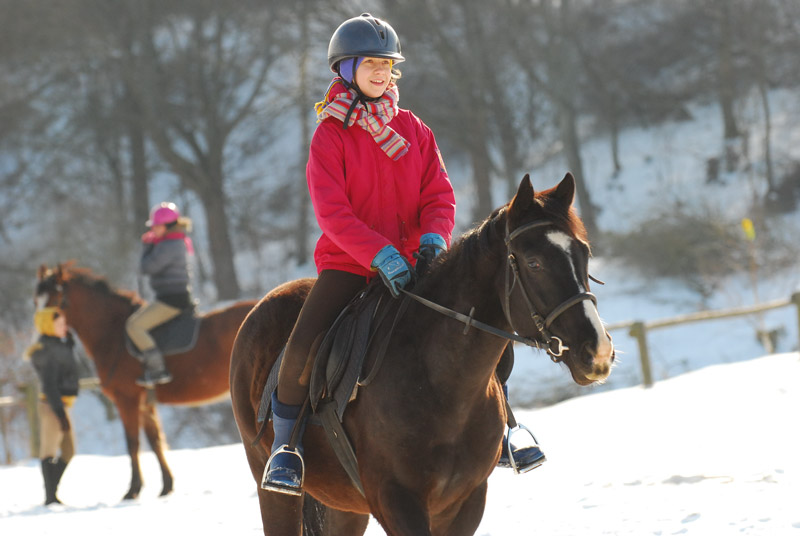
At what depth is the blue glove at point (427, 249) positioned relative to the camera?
3930mm

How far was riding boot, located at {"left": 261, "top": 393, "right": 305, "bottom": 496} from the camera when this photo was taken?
3824 mm

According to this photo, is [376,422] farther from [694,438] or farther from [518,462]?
[694,438]

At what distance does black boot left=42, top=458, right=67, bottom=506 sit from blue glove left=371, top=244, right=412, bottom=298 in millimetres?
7243

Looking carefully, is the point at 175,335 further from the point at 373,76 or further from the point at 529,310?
the point at 529,310

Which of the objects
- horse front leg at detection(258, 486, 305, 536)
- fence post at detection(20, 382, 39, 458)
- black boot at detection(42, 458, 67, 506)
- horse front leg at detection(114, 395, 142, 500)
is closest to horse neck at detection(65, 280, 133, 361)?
horse front leg at detection(114, 395, 142, 500)

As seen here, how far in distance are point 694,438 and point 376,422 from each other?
5526 mm

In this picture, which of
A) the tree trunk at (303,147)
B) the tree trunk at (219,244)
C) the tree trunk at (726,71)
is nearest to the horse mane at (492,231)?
the tree trunk at (303,147)

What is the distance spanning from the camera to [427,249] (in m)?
3.96

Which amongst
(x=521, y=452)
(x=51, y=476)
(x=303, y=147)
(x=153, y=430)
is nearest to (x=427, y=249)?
(x=521, y=452)

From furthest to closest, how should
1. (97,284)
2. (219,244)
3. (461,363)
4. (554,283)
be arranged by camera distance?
(219,244), (97,284), (461,363), (554,283)

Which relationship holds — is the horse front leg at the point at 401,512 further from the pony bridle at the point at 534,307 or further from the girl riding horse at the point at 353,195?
the pony bridle at the point at 534,307

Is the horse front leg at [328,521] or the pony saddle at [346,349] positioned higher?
the pony saddle at [346,349]

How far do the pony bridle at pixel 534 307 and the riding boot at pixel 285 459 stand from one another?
108 centimetres

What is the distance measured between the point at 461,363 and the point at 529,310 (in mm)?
414
